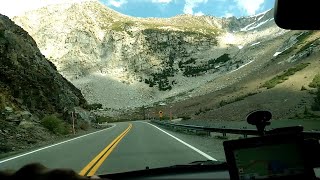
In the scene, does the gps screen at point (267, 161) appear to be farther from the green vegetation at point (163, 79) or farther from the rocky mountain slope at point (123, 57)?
the green vegetation at point (163, 79)

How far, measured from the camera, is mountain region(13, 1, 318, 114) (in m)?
156

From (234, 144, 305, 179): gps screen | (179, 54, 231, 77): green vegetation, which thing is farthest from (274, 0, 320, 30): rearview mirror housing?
(179, 54, 231, 77): green vegetation

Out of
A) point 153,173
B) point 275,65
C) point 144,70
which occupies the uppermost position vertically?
point 144,70

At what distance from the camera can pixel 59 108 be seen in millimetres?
45562

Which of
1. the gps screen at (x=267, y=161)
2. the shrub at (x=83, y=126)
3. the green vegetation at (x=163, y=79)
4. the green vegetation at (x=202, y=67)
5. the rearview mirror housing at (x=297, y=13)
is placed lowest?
the gps screen at (x=267, y=161)

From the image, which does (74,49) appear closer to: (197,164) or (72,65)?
(72,65)

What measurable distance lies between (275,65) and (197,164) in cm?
9837

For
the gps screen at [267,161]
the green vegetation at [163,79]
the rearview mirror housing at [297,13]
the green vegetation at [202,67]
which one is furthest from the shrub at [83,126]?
the green vegetation at [202,67]

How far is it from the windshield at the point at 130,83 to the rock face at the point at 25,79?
107 mm

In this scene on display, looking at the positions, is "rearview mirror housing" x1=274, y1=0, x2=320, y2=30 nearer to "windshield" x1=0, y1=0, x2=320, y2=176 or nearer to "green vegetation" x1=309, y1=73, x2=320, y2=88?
"windshield" x1=0, y1=0, x2=320, y2=176

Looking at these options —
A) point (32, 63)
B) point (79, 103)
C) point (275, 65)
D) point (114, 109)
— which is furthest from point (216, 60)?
point (32, 63)

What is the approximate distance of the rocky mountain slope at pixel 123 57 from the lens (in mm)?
157750

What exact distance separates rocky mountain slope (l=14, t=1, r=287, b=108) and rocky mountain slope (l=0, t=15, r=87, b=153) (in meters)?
99.2

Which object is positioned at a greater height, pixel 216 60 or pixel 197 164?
pixel 216 60
